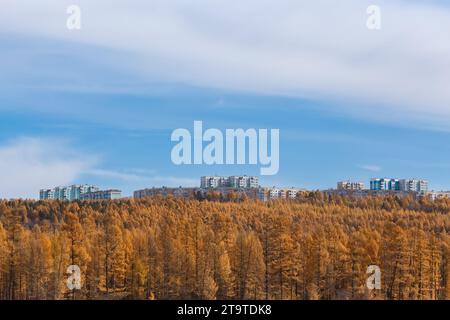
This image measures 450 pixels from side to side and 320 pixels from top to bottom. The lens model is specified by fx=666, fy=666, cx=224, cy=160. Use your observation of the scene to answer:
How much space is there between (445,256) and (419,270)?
1662 centimetres

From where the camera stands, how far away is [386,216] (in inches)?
7096

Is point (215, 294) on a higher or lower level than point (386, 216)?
lower

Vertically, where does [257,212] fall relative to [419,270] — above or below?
above

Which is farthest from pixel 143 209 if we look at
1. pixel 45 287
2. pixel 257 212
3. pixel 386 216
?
pixel 45 287

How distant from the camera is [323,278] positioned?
3034 inches
